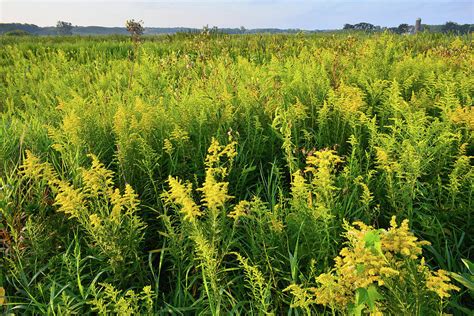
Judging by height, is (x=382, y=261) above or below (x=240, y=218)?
above

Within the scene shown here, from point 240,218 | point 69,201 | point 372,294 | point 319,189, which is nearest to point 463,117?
point 319,189

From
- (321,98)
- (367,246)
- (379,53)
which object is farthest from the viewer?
(379,53)

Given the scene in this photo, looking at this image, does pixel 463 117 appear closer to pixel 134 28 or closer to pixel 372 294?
pixel 372 294

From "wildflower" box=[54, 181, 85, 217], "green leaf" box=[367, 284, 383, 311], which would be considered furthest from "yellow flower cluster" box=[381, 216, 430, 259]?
"wildflower" box=[54, 181, 85, 217]

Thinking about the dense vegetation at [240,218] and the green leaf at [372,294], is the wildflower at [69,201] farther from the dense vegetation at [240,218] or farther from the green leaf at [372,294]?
the green leaf at [372,294]

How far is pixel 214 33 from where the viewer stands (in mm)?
13367

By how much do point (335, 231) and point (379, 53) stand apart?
435cm

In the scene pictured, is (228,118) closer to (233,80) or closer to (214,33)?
(233,80)

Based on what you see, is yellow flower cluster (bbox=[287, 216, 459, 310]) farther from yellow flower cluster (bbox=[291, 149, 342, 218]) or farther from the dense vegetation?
yellow flower cluster (bbox=[291, 149, 342, 218])

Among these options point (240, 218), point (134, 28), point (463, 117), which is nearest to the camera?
point (240, 218)

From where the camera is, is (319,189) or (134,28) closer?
(319,189)

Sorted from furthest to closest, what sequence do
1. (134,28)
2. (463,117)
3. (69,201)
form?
(134,28), (463,117), (69,201)

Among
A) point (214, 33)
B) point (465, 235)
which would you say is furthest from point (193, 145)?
point (214, 33)

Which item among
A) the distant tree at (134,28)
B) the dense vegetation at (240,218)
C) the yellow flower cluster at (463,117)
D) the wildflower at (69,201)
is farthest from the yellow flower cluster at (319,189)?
the distant tree at (134,28)
